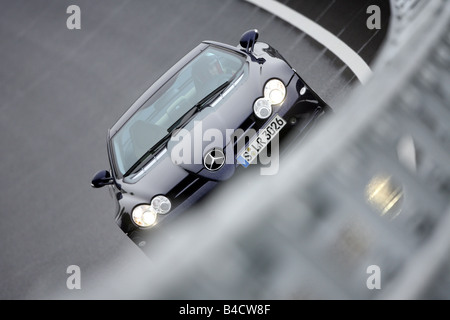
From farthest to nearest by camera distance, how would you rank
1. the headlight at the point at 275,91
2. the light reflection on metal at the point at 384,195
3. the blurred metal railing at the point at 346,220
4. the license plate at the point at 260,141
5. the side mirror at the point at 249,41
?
the side mirror at the point at 249,41 → the headlight at the point at 275,91 → the license plate at the point at 260,141 → the light reflection on metal at the point at 384,195 → the blurred metal railing at the point at 346,220

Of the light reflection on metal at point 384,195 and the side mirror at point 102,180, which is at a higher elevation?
the side mirror at point 102,180

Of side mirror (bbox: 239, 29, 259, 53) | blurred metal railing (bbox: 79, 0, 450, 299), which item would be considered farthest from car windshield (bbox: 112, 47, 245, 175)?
blurred metal railing (bbox: 79, 0, 450, 299)

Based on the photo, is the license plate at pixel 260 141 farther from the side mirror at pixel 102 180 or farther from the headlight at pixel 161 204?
the side mirror at pixel 102 180

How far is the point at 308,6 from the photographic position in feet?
30.5

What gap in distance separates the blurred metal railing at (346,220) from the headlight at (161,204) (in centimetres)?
245

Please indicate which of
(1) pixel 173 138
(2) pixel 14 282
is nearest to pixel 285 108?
(1) pixel 173 138

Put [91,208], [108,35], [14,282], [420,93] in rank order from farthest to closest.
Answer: [108,35] < [91,208] < [14,282] < [420,93]

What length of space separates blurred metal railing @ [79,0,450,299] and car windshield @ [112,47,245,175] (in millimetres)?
3046

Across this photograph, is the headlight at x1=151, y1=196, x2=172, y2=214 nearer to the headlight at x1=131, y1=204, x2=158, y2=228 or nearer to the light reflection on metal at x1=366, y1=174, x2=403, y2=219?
the headlight at x1=131, y1=204, x2=158, y2=228

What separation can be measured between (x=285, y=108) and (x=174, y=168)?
1.09 meters

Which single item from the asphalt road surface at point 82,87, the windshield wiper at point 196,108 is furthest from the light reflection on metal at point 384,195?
the asphalt road surface at point 82,87

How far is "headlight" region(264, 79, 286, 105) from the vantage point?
19.0 ft

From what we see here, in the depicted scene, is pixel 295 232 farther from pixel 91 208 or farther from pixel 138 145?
pixel 91 208

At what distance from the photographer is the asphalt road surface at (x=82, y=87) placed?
722 centimetres
